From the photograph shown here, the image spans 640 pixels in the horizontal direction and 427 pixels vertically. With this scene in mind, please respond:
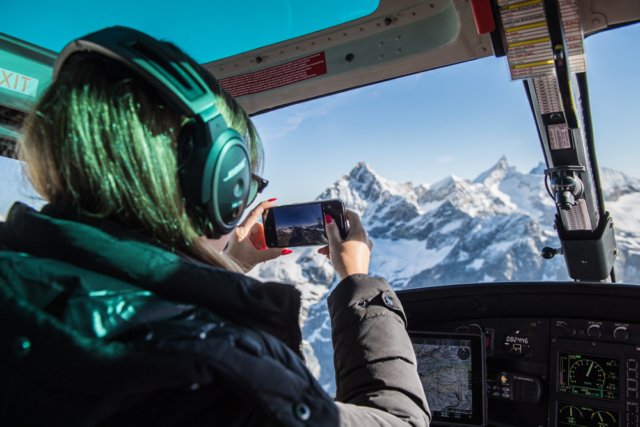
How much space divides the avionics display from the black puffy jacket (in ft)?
5.23

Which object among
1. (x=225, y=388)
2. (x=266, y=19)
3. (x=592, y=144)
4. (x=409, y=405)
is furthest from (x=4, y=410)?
(x=592, y=144)

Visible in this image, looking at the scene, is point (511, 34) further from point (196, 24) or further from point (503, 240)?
point (503, 240)

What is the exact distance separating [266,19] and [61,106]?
4.10 feet

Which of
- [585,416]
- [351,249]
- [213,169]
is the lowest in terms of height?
[585,416]

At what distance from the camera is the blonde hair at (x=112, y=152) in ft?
1.75

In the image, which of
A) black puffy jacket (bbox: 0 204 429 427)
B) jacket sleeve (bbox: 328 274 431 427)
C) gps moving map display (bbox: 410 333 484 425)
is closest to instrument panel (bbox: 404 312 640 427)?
gps moving map display (bbox: 410 333 484 425)

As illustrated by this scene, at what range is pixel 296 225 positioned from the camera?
1379 mm

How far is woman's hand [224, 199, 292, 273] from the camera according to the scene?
127 centimetres

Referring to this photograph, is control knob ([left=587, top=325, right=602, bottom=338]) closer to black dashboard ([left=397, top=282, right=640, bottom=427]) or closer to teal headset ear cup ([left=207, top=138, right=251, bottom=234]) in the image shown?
black dashboard ([left=397, top=282, right=640, bottom=427])

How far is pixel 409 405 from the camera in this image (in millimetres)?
681

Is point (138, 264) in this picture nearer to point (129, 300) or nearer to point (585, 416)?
point (129, 300)

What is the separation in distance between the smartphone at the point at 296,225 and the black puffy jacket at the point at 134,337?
2.60 ft

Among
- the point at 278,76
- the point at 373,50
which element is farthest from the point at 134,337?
the point at 278,76

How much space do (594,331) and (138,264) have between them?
1.93 metres
